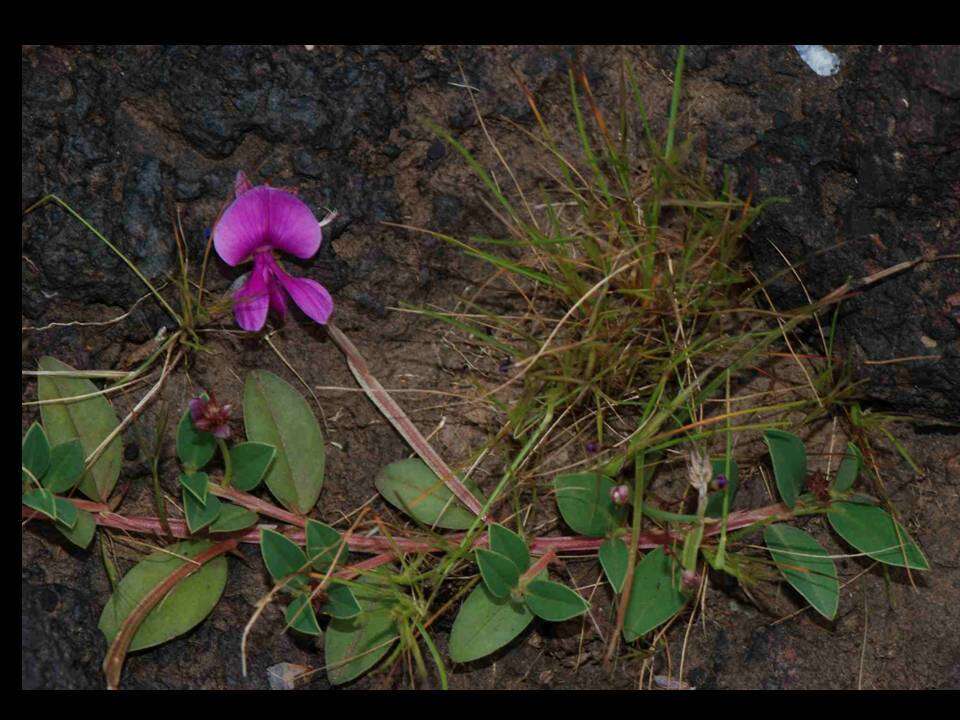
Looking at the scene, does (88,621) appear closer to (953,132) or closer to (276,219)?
(276,219)

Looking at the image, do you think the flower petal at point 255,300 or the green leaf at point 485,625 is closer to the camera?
the green leaf at point 485,625

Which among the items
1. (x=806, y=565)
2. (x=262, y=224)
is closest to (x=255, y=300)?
(x=262, y=224)

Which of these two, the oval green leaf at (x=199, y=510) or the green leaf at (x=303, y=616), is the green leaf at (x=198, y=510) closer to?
the oval green leaf at (x=199, y=510)

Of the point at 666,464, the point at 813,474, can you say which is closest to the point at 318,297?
the point at 666,464

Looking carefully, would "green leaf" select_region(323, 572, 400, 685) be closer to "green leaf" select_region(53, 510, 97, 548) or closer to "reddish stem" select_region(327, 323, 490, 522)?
"reddish stem" select_region(327, 323, 490, 522)

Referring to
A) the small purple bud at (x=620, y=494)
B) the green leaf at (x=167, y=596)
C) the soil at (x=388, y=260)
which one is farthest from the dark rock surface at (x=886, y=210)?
the green leaf at (x=167, y=596)

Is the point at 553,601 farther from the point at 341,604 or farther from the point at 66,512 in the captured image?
the point at 66,512
